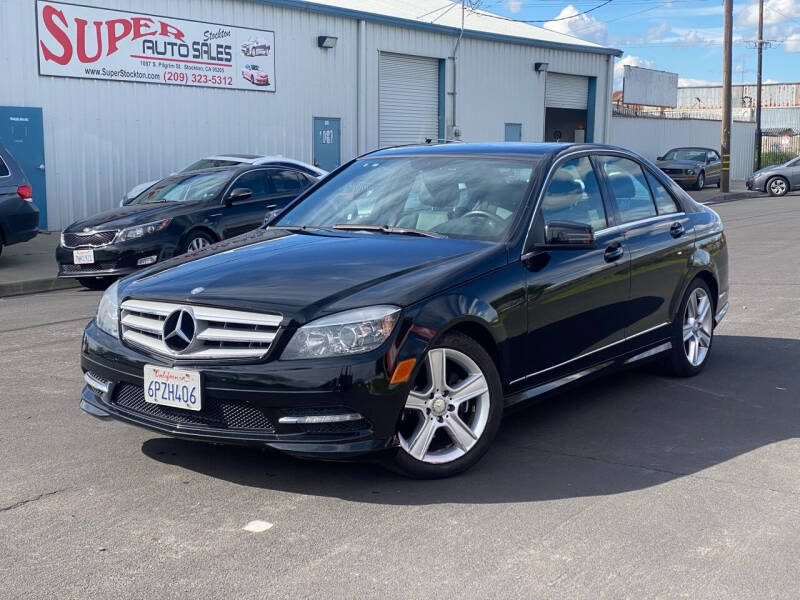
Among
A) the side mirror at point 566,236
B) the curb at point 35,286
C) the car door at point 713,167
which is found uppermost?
the car door at point 713,167

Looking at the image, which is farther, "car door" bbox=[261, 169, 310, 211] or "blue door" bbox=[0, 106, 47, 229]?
"blue door" bbox=[0, 106, 47, 229]

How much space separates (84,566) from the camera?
370 centimetres

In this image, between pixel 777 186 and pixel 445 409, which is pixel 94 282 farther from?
pixel 777 186

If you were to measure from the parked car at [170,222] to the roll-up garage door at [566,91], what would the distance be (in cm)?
2056

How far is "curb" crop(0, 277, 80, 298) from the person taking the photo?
12.2 metres

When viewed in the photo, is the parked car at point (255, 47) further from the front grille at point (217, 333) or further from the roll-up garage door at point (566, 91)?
the front grille at point (217, 333)

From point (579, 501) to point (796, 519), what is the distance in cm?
91

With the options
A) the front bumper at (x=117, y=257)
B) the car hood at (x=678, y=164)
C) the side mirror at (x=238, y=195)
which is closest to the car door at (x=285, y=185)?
the side mirror at (x=238, y=195)

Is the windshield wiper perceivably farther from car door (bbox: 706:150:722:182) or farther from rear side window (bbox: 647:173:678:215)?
car door (bbox: 706:150:722:182)

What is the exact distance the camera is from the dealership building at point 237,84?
59.8 feet

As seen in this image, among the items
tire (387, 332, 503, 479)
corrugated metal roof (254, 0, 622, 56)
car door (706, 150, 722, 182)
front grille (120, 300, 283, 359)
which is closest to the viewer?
front grille (120, 300, 283, 359)

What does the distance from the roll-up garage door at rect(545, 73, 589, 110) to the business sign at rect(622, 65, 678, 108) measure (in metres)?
7.58

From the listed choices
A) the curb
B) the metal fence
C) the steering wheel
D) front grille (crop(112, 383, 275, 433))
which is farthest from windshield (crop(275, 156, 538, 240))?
the metal fence

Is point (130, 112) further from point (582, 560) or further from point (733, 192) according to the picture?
point (733, 192)
